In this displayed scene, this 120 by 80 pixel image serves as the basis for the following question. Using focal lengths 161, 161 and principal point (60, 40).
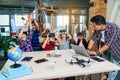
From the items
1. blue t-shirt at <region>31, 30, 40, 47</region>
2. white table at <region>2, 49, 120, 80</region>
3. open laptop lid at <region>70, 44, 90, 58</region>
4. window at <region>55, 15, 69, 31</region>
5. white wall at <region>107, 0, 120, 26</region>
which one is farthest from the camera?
window at <region>55, 15, 69, 31</region>

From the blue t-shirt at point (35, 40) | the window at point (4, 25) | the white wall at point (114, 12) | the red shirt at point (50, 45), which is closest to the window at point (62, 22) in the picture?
the white wall at point (114, 12)

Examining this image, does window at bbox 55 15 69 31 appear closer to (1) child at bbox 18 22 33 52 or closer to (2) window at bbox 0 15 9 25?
(2) window at bbox 0 15 9 25

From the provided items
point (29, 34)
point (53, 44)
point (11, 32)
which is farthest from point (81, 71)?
point (11, 32)

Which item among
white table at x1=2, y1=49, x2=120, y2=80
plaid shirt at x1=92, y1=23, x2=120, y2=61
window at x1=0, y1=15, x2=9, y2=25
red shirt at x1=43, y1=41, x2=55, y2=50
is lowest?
white table at x1=2, y1=49, x2=120, y2=80

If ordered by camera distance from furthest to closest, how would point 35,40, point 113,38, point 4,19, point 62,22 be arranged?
point 62,22 → point 4,19 → point 35,40 → point 113,38

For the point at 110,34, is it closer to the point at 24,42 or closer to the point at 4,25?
the point at 24,42

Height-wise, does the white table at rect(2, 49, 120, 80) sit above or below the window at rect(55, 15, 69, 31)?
below

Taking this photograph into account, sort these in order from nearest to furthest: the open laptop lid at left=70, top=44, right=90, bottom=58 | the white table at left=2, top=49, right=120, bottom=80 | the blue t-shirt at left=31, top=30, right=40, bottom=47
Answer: the white table at left=2, top=49, right=120, bottom=80, the open laptop lid at left=70, top=44, right=90, bottom=58, the blue t-shirt at left=31, top=30, right=40, bottom=47

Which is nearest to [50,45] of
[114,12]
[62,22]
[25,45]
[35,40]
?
[35,40]

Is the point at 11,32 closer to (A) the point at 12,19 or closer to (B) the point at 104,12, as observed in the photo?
(A) the point at 12,19

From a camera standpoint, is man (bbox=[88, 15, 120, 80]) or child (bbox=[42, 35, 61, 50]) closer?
man (bbox=[88, 15, 120, 80])

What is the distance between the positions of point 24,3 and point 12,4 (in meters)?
0.34

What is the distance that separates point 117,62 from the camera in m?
2.69

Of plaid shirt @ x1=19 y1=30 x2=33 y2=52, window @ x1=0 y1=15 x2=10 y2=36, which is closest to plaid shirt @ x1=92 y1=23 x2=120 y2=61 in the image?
plaid shirt @ x1=19 y1=30 x2=33 y2=52
